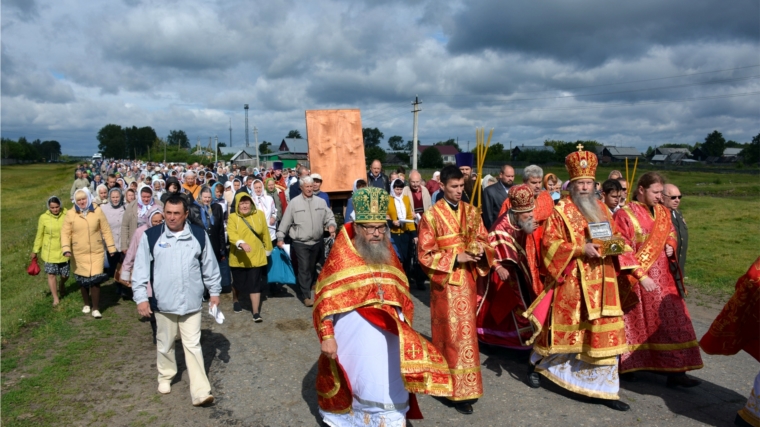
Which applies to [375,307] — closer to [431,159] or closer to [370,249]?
[370,249]

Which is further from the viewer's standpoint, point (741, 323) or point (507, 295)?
point (507, 295)

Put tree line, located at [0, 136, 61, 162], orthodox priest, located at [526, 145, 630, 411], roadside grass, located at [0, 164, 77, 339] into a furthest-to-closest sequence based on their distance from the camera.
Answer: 1. tree line, located at [0, 136, 61, 162]
2. roadside grass, located at [0, 164, 77, 339]
3. orthodox priest, located at [526, 145, 630, 411]

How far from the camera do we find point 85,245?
799cm

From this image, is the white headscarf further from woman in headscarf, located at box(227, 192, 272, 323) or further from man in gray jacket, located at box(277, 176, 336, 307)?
woman in headscarf, located at box(227, 192, 272, 323)

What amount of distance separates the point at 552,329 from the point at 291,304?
479cm

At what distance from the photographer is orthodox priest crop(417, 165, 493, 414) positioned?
4812mm

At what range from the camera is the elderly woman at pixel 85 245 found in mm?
7941

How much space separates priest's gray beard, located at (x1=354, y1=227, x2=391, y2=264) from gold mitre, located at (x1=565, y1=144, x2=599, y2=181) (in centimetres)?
229

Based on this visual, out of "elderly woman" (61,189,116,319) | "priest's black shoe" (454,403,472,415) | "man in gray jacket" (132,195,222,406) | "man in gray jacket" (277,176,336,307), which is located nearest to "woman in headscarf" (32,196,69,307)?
"elderly woman" (61,189,116,319)

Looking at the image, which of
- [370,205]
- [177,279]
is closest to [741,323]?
[370,205]

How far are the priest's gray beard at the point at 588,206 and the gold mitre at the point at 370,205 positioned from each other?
2.20 metres

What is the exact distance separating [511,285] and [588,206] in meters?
1.22

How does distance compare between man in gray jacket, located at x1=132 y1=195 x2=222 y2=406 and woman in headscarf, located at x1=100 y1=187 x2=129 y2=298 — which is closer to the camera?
man in gray jacket, located at x1=132 y1=195 x2=222 y2=406

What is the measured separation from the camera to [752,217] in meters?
19.1
